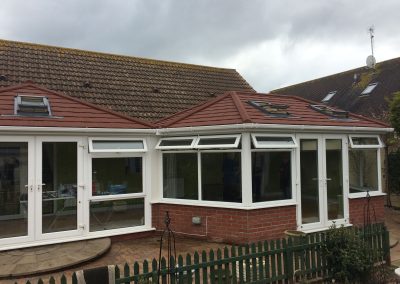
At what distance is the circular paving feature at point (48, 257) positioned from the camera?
618 cm

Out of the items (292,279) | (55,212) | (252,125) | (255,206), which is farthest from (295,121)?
(55,212)

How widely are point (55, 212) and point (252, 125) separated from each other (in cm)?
469

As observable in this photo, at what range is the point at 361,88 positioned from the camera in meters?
21.2

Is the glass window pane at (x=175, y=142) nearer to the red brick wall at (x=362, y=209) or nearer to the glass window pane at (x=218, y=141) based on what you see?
the glass window pane at (x=218, y=141)

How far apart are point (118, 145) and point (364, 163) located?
6.68 meters

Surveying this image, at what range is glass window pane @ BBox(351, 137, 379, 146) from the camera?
9.74 meters

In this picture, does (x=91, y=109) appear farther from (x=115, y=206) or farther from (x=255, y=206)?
(x=255, y=206)

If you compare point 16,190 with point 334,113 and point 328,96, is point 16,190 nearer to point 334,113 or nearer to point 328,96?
point 334,113

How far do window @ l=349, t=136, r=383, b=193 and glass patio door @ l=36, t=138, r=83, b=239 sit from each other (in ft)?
22.8

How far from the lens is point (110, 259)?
23.4 ft

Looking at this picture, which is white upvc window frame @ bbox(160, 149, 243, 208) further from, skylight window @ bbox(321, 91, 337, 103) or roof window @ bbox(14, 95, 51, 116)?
skylight window @ bbox(321, 91, 337, 103)

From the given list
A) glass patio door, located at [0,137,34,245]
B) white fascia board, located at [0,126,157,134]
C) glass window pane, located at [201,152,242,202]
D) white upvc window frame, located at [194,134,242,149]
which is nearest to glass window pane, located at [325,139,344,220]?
glass window pane, located at [201,152,242,202]

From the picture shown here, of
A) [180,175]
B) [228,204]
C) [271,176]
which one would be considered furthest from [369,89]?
[228,204]

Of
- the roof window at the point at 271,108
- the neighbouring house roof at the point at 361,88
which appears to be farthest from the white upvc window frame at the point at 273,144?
the neighbouring house roof at the point at 361,88
